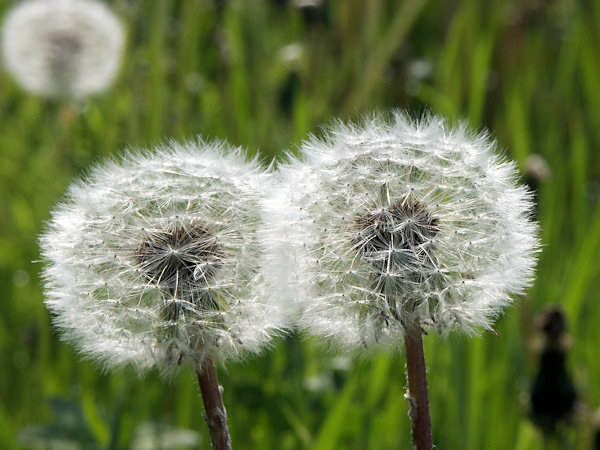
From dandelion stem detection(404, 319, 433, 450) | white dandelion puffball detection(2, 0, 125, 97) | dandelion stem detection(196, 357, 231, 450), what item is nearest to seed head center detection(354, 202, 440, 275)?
dandelion stem detection(404, 319, 433, 450)

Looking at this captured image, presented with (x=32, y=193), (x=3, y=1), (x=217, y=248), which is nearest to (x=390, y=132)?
(x=217, y=248)

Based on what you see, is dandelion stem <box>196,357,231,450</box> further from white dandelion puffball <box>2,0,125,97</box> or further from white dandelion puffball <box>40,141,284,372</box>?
white dandelion puffball <box>2,0,125,97</box>

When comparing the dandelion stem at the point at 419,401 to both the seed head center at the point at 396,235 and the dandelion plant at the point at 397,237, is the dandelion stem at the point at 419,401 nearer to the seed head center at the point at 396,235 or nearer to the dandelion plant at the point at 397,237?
the dandelion plant at the point at 397,237

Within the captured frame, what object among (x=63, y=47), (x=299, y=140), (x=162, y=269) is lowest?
(x=162, y=269)

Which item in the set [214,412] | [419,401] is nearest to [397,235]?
[419,401]

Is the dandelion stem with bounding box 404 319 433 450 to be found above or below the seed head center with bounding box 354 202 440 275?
below

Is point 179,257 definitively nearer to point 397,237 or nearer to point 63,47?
point 397,237
